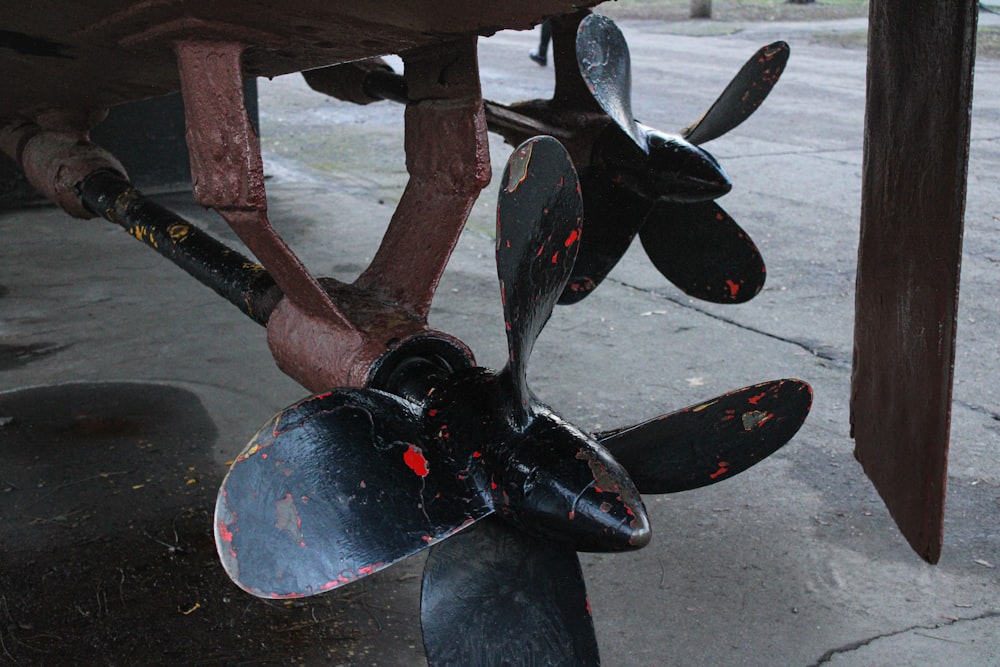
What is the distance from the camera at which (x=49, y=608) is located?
7.34ft

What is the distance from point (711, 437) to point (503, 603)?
47 centimetres

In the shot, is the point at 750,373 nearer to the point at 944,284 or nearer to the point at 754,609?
the point at 754,609

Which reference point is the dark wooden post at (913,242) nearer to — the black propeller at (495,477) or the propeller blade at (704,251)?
the black propeller at (495,477)

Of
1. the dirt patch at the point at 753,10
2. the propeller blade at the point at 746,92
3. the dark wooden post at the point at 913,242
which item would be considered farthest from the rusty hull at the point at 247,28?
the dirt patch at the point at 753,10

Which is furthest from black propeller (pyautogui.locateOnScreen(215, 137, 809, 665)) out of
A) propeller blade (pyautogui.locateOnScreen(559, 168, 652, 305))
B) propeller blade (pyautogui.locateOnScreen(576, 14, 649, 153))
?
propeller blade (pyautogui.locateOnScreen(559, 168, 652, 305))

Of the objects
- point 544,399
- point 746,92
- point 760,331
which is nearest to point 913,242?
point 746,92

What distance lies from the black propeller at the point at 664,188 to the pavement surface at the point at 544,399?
370 mm

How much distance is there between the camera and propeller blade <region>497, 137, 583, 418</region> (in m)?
1.70

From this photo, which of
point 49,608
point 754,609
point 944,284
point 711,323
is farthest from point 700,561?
point 711,323

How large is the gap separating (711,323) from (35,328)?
8.02ft

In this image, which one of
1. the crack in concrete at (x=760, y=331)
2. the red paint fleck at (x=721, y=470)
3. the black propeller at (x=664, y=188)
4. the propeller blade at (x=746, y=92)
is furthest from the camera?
the crack in concrete at (x=760, y=331)

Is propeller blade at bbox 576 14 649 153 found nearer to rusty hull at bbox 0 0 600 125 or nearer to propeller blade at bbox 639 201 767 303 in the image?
propeller blade at bbox 639 201 767 303

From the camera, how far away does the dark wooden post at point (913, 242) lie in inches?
72.0

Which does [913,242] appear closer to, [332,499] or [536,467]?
[536,467]
